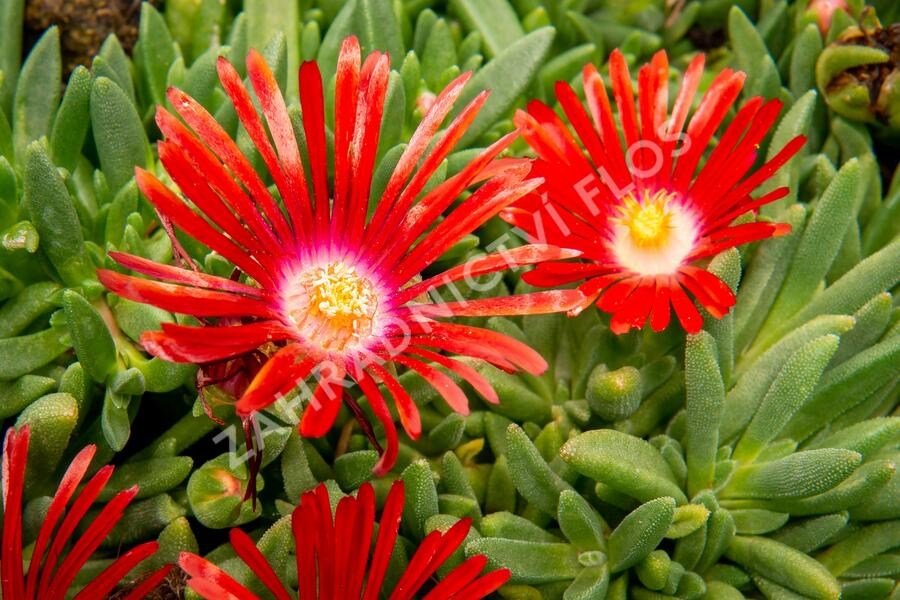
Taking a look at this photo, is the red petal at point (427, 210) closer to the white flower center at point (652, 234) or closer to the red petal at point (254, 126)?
the red petal at point (254, 126)

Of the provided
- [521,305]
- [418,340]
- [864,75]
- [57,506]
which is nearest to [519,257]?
[521,305]

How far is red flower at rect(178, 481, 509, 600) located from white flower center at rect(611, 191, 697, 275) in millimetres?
537

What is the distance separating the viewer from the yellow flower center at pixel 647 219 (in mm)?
1507

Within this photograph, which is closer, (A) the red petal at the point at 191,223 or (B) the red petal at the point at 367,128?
(A) the red petal at the point at 191,223

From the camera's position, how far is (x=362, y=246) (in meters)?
1.36

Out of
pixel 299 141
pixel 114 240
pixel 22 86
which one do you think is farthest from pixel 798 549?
pixel 22 86

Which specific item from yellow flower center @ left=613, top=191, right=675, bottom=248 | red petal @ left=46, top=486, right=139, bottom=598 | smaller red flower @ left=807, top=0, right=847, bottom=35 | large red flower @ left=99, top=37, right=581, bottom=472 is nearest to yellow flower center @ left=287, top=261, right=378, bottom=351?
large red flower @ left=99, top=37, right=581, bottom=472

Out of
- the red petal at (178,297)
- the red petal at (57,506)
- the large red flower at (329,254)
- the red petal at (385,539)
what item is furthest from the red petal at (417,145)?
the red petal at (57,506)

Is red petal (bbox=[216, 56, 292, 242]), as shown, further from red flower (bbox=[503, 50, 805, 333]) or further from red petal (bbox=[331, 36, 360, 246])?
red flower (bbox=[503, 50, 805, 333])

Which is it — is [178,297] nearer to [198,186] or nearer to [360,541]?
[198,186]

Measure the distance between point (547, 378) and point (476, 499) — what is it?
23cm

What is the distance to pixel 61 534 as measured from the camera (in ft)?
3.75

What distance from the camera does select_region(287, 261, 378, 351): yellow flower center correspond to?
1.32 meters

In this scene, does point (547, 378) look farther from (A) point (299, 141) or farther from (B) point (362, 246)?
(A) point (299, 141)
